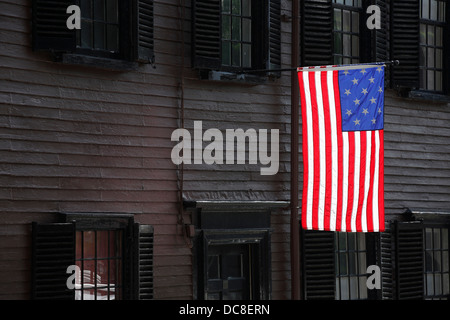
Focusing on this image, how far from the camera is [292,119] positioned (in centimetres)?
1359

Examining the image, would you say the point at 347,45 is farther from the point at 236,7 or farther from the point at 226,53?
the point at 226,53

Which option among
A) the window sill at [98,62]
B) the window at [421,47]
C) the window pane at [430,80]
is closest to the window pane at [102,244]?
the window sill at [98,62]

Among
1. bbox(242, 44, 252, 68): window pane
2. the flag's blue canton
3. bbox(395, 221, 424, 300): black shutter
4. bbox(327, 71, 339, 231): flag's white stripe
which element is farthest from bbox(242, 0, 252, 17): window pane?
bbox(395, 221, 424, 300): black shutter

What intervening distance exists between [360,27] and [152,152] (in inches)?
171

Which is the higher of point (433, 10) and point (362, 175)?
point (433, 10)

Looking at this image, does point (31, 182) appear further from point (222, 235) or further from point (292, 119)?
point (292, 119)

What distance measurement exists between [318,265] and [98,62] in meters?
4.54

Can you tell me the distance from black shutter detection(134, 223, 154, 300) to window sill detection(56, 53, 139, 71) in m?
1.95

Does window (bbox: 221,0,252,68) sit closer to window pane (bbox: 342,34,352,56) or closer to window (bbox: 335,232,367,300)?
window pane (bbox: 342,34,352,56)

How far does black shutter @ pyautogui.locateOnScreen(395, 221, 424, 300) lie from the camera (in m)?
14.9

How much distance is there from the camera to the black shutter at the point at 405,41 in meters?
15.2

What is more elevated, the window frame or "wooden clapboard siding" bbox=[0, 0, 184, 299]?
the window frame

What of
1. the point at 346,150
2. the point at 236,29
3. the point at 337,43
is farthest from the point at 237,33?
the point at 346,150

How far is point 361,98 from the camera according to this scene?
1179cm
